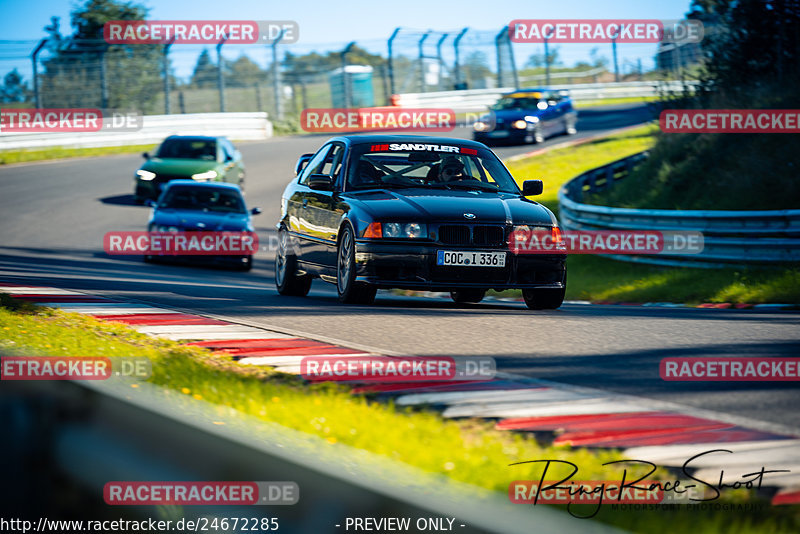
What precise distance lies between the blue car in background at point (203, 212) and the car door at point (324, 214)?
6.19m

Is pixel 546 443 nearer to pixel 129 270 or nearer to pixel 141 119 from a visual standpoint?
pixel 129 270

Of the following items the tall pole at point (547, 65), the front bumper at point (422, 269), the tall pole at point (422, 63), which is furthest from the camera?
the tall pole at point (547, 65)

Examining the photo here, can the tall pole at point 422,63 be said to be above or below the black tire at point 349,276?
above

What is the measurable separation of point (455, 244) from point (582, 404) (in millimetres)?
4107

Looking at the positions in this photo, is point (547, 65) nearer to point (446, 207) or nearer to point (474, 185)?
point (474, 185)

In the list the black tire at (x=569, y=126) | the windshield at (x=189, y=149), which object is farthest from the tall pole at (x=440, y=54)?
the windshield at (x=189, y=149)

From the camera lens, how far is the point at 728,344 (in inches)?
275

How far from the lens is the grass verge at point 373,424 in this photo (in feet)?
10.5

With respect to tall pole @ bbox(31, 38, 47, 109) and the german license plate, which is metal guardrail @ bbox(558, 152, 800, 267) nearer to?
the german license plate

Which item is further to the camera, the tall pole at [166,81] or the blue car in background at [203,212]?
the tall pole at [166,81]

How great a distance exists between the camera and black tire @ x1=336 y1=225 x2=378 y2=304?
918cm

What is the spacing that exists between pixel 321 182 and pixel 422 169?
1.00 metres

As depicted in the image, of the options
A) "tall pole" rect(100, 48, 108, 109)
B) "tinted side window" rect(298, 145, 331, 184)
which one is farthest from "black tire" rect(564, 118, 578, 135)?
"tinted side window" rect(298, 145, 331, 184)

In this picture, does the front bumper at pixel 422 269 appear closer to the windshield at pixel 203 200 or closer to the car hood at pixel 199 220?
the car hood at pixel 199 220
